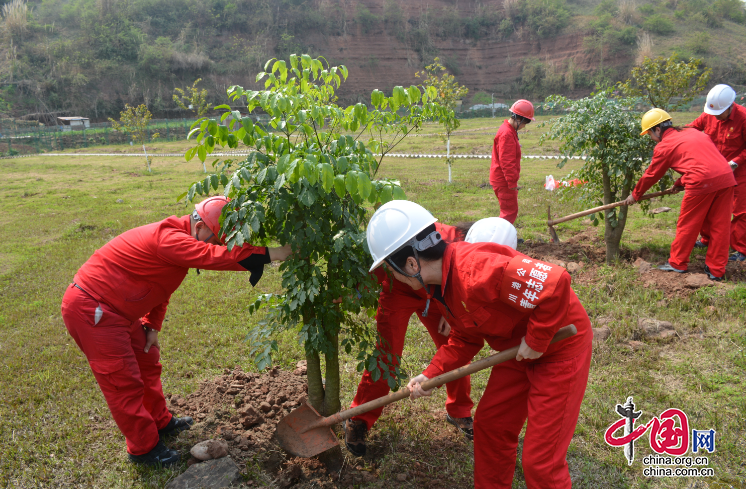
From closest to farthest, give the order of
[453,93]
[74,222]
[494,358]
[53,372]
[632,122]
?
[494,358] < [53,372] < [632,122] < [74,222] < [453,93]

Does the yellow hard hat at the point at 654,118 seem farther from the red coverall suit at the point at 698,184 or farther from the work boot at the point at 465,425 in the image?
the work boot at the point at 465,425

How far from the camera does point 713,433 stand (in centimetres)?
334

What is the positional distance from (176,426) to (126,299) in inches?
48.1

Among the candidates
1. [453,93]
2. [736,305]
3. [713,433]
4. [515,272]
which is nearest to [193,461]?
[515,272]

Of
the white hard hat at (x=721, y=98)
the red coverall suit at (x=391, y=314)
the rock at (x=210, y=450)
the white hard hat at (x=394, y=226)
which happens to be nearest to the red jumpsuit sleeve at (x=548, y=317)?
the white hard hat at (x=394, y=226)

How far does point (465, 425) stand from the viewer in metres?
3.64

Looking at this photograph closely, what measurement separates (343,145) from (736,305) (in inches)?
190

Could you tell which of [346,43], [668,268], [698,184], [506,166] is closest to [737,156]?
[698,184]

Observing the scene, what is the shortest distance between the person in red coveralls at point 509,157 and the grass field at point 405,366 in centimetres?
119

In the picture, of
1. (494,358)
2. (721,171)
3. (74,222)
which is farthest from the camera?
(74,222)

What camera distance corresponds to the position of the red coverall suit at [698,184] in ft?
17.4

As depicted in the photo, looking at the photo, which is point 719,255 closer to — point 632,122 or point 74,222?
point 632,122

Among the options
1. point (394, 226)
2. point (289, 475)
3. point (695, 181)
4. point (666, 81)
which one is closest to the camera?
point (394, 226)

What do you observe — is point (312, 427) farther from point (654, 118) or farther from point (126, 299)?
point (654, 118)
